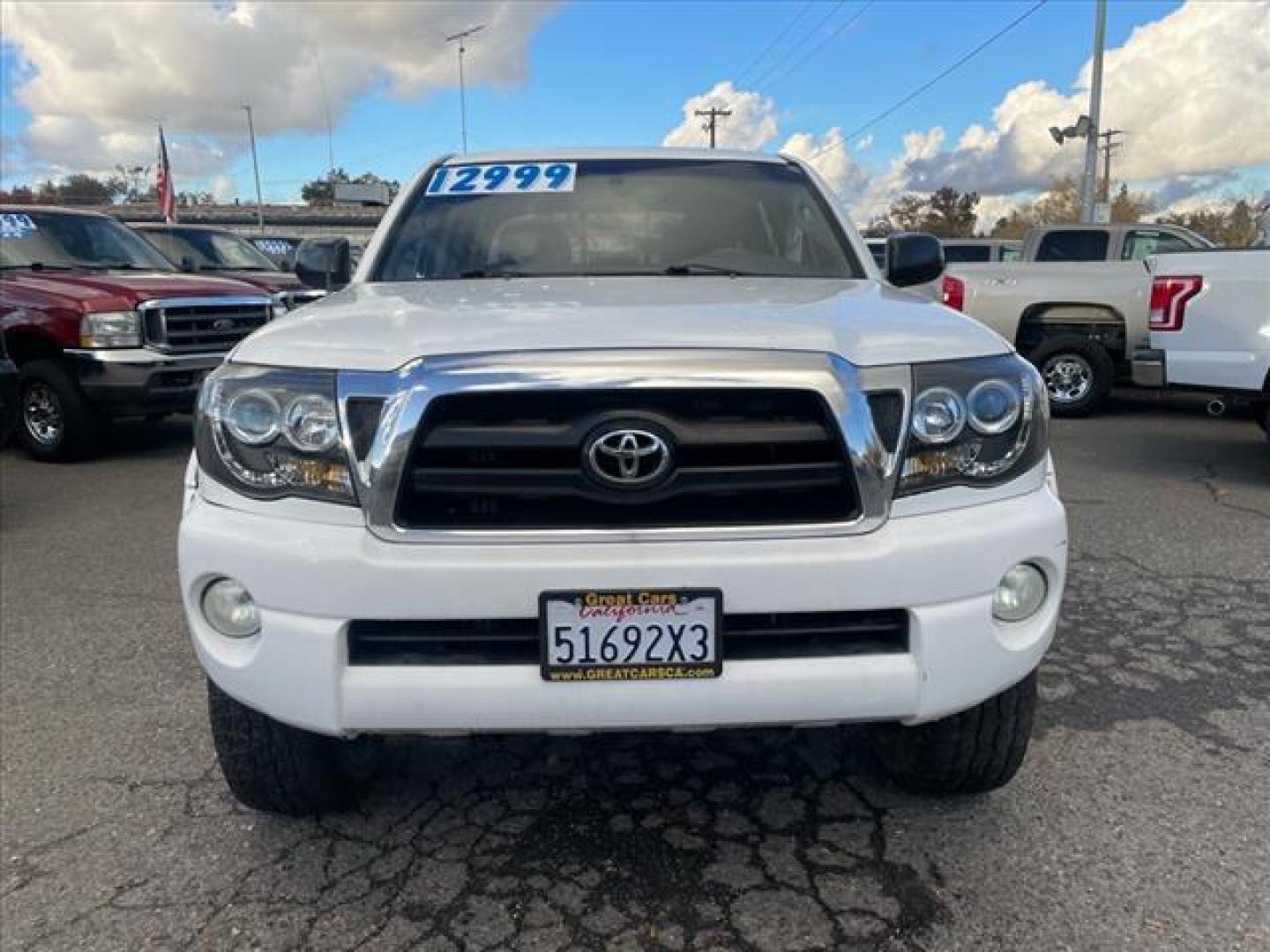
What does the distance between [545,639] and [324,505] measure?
1.81ft

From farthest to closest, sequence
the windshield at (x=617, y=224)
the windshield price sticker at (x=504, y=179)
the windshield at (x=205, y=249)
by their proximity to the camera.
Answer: the windshield at (x=205, y=249) < the windshield price sticker at (x=504, y=179) < the windshield at (x=617, y=224)

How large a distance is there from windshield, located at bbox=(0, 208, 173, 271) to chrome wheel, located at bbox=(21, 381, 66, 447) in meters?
1.24

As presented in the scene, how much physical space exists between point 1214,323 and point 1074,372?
360 cm

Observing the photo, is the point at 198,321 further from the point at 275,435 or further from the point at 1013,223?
the point at 1013,223

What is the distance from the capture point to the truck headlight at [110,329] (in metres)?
7.71

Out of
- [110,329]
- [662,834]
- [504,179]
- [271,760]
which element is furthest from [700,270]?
[110,329]

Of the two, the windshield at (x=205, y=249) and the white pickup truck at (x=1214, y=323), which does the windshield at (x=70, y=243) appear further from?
the white pickup truck at (x=1214, y=323)

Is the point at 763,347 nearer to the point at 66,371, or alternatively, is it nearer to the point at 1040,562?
the point at 1040,562

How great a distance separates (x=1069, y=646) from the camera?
3.92 meters

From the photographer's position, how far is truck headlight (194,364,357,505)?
2.19m

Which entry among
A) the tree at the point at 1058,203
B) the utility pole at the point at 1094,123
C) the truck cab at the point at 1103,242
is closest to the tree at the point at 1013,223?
the tree at the point at 1058,203

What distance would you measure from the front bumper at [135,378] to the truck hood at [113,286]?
0.38 meters

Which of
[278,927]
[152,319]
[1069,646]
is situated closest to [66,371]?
[152,319]

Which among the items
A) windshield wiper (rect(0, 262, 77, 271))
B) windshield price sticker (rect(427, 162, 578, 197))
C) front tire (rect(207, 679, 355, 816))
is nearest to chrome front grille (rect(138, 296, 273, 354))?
windshield wiper (rect(0, 262, 77, 271))
